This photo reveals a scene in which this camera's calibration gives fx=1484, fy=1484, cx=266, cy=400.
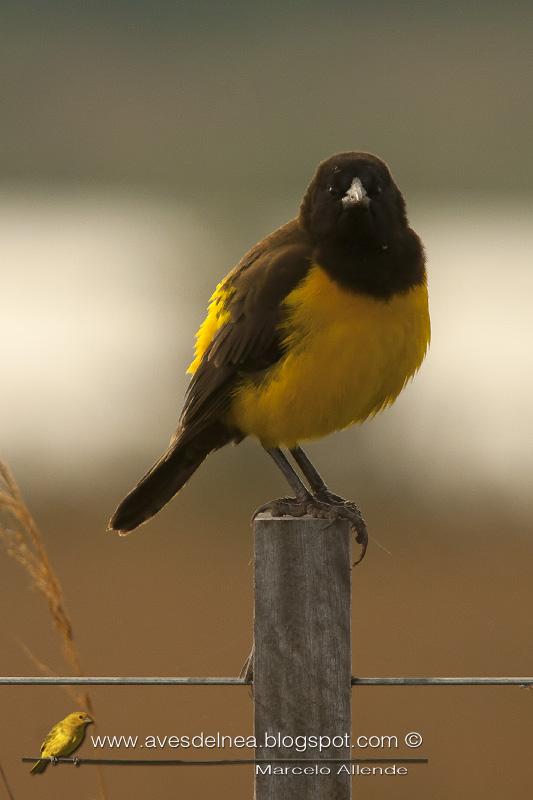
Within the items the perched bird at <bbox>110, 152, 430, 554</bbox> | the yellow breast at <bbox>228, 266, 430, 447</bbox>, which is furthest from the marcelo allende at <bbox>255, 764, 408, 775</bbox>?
the yellow breast at <bbox>228, 266, 430, 447</bbox>

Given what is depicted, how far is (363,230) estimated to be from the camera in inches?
159

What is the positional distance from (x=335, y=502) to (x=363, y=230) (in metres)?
0.76

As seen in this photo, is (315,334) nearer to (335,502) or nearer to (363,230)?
(363,230)

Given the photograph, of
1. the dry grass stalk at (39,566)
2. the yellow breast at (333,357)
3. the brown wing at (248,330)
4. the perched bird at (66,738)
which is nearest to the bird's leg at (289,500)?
the yellow breast at (333,357)

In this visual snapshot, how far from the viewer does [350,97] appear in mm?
27438

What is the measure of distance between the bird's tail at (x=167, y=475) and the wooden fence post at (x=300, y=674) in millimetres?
1155

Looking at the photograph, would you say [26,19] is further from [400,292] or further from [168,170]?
[400,292]

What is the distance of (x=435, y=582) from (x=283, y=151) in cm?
1335

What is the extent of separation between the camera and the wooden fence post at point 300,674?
2.96m

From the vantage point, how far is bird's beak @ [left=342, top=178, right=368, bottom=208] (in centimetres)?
399

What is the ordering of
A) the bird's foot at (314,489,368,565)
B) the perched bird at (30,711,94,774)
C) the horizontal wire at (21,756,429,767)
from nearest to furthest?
the horizontal wire at (21,756,429,767) → the perched bird at (30,711,94,774) → the bird's foot at (314,489,368,565)

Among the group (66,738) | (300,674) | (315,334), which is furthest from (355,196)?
(66,738)

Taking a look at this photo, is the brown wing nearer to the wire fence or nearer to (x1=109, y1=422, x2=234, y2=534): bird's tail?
(x1=109, y1=422, x2=234, y2=534): bird's tail

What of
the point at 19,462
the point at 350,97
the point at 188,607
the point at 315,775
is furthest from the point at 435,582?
the point at 350,97
